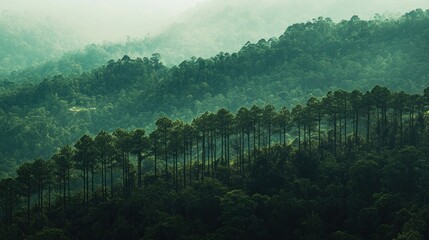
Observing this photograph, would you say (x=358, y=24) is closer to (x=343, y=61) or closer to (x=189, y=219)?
(x=343, y=61)

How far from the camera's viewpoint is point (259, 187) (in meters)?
58.5

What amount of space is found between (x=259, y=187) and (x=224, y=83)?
86.4 meters

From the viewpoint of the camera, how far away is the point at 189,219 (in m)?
54.6

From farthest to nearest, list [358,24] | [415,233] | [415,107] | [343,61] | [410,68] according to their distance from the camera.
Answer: [358,24] < [343,61] < [410,68] < [415,107] < [415,233]

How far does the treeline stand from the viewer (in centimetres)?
4931

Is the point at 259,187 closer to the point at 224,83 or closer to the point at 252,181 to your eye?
the point at 252,181

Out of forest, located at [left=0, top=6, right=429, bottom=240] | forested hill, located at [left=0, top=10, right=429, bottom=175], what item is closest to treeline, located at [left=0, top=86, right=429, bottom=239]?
forest, located at [left=0, top=6, right=429, bottom=240]

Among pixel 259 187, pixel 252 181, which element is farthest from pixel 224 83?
pixel 259 187

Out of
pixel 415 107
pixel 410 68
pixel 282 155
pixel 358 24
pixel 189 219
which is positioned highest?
pixel 358 24

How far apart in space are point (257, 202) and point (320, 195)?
Answer: 20.8 feet

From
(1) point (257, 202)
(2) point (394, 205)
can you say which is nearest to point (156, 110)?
(1) point (257, 202)

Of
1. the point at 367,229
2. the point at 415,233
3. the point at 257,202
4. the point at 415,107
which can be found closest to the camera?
the point at 415,233

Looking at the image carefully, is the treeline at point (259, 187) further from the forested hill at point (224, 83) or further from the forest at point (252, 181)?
the forested hill at point (224, 83)

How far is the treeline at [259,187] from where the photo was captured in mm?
49312
